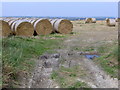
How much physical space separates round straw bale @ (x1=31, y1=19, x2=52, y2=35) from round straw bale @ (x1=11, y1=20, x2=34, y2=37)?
613 mm

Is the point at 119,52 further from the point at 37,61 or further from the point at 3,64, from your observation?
the point at 3,64

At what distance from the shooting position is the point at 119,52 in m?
6.51

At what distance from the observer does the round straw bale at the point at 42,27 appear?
45.7 feet

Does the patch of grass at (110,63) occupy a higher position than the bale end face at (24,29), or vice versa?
the bale end face at (24,29)

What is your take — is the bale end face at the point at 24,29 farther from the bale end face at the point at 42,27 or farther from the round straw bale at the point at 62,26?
the round straw bale at the point at 62,26

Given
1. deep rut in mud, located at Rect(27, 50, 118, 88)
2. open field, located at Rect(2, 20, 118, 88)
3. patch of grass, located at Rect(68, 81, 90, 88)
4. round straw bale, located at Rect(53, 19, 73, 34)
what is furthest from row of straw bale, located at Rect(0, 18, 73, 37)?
patch of grass, located at Rect(68, 81, 90, 88)

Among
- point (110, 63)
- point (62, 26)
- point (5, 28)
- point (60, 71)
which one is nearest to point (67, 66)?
point (60, 71)

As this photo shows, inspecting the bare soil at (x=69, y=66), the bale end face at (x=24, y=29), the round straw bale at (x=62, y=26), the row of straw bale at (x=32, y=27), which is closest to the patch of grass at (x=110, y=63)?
the bare soil at (x=69, y=66)

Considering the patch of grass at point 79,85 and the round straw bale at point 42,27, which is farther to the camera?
the round straw bale at point 42,27

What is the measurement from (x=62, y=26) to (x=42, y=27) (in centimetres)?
153

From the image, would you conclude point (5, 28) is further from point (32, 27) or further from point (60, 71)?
point (60, 71)

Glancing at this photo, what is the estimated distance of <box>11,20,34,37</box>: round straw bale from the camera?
41.5ft

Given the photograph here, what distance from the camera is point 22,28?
12.8 meters

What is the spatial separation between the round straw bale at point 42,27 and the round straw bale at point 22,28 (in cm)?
61
